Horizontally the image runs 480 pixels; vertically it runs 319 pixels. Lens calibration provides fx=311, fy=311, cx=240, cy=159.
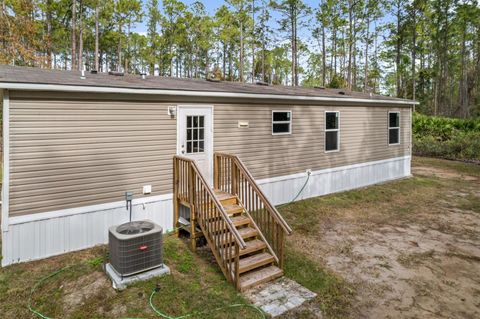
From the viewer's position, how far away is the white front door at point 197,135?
622 centimetres

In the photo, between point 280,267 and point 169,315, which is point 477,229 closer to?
point 280,267

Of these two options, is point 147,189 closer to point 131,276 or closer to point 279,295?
point 131,276

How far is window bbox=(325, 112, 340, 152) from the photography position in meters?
9.16

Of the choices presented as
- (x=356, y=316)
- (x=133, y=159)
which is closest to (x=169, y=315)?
(x=356, y=316)

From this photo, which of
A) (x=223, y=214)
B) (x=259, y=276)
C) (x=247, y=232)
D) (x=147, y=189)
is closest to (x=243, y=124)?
(x=147, y=189)

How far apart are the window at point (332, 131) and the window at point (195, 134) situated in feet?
13.8

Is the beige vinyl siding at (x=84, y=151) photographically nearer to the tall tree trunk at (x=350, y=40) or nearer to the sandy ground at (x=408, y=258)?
the sandy ground at (x=408, y=258)

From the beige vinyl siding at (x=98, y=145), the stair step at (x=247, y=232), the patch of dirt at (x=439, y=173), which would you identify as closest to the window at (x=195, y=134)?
the beige vinyl siding at (x=98, y=145)

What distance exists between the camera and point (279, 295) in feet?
13.1

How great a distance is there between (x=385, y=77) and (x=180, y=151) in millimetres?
32776

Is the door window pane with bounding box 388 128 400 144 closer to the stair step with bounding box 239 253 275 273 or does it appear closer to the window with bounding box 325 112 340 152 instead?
the window with bounding box 325 112 340 152

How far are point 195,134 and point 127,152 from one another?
1436mm

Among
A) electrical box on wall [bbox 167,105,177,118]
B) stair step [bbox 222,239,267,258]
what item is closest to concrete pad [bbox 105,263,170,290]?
stair step [bbox 222,239,267,258]

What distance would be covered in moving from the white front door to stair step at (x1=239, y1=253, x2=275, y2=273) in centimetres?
242
